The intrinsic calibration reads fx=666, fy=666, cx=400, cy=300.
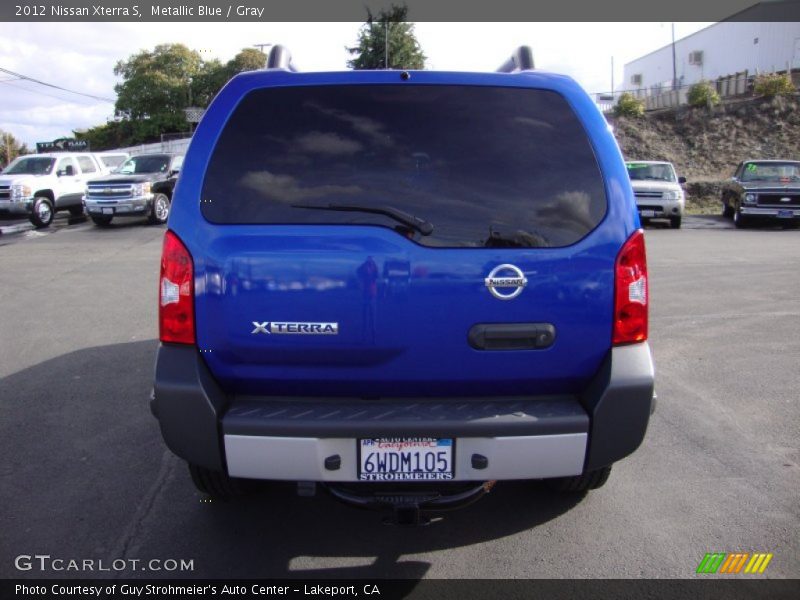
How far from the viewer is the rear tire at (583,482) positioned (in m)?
3.33

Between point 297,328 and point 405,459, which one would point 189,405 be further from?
point 405,459

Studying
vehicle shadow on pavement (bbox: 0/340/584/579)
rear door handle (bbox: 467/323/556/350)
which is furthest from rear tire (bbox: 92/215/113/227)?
rear door handle (bbox: 467/323/556/350)

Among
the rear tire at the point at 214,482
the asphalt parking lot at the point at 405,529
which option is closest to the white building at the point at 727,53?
the asphalt parking lot at the point at 405,529

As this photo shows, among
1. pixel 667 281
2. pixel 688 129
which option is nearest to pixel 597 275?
pixel 667 281

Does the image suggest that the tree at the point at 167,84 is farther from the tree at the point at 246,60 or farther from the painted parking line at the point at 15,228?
the painted parking line at the point at 15,228

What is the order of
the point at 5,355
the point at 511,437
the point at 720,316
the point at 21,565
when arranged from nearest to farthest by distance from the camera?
1. the point at 511,437
2. the point at 21,565
3. the point at 5,355
4. the point at 720,316

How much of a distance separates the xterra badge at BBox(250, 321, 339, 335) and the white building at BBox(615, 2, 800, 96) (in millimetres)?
47809

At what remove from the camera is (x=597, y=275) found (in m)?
2.69

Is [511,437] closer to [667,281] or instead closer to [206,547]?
[206,547]

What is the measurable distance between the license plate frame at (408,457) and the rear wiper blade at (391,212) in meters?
0.83

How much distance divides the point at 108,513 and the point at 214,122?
82.8 inches

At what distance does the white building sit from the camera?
46344 mm

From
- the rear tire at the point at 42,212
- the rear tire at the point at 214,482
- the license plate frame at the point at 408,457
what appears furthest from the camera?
the rear tire at the point at 42,212

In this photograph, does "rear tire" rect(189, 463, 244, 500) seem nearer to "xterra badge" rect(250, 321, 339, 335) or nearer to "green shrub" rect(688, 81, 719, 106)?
"xterra badge" rect(250, 321, 339, 335)
